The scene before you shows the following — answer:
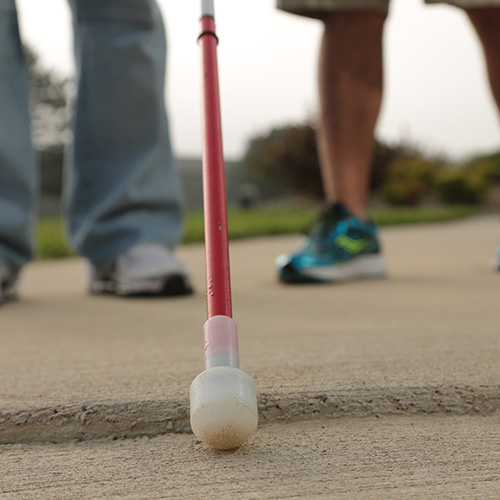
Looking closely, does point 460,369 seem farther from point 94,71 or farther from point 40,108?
point 40,108

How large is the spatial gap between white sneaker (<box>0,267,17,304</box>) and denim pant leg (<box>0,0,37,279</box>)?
0.02 m

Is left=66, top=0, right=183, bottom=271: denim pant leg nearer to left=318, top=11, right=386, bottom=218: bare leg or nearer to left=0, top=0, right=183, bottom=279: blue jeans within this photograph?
left=0, top=0, right=183, bottom=279: blue jeans

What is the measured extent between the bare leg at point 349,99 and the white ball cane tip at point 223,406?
1.68 metres

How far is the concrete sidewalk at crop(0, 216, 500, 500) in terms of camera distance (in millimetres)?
622

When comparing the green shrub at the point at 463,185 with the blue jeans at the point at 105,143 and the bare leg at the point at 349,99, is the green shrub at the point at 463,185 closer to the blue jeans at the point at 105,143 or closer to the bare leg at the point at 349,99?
the bare leg at the point at 349,99

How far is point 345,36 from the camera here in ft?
7.25

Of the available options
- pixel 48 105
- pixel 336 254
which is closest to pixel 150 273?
pixel 336 254

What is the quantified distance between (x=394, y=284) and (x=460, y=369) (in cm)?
111

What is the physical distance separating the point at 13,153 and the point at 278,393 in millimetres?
1270

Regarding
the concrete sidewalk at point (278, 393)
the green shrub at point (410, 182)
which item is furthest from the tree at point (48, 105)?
the concrete sidewalk at point (278, 393)

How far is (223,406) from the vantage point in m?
0.62

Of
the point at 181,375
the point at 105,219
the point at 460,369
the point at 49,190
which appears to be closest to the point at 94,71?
the point at 105,219

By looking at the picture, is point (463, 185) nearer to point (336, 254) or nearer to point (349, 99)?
point (349, 99)

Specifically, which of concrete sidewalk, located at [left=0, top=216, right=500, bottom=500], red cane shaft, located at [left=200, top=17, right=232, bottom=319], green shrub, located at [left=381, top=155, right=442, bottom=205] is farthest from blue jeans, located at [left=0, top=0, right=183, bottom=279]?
green shrub, located at [left=381, top=155, right=442, bottom=205]
